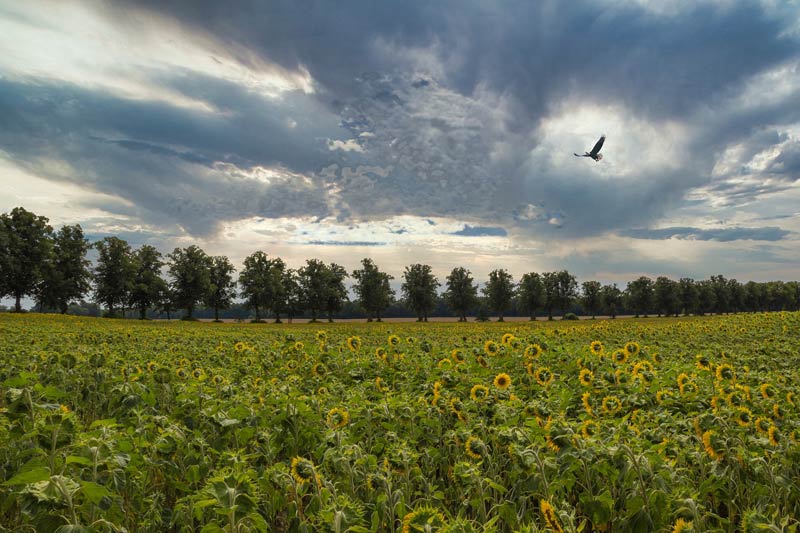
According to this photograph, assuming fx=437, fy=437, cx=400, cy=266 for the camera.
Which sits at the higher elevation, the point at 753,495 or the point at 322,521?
the point at 322,521

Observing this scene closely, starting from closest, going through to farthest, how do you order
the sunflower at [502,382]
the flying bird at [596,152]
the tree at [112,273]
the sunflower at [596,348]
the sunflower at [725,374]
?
the sunflower at [502,382] < the sunflower at [725,374] < the sunflower at [596,348] < the flying bird at [596,152] < the tree at [112,273]

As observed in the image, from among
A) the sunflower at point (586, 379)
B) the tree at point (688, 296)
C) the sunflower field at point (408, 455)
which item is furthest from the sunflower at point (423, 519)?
the tree at point (688, 296)

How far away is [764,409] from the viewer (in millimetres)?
4824

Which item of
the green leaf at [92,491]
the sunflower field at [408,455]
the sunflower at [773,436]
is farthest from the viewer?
the sunflower at [773,436]

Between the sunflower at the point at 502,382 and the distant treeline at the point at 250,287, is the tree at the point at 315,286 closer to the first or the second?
the distant treeline at the point at 250,287

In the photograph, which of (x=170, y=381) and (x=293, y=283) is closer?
(x=170, y=381)

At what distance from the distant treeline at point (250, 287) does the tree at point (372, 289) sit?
0.23 meters

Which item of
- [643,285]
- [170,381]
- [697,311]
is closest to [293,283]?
[170,381]

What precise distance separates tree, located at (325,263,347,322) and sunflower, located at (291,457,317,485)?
91.7 m

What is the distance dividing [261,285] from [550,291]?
7413 centimetres

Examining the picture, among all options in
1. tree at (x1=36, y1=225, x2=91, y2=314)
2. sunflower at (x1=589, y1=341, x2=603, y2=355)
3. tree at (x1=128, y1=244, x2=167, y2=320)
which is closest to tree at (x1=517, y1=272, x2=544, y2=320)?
tree at (x1=128, y1=244, x2=167, y2=320)

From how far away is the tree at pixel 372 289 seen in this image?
99.2 meters

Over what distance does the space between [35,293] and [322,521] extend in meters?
87.2

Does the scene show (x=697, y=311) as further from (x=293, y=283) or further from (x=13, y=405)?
(x=13, y=405)
